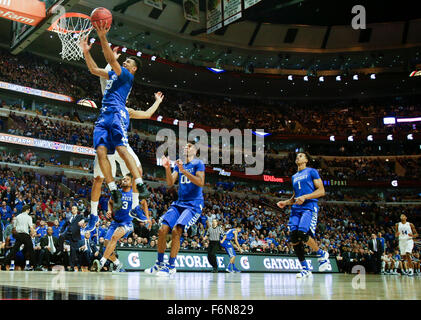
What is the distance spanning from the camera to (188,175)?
6.77 meters

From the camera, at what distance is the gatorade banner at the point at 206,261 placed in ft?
45.8

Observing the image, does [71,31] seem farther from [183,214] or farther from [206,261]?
[206,261]

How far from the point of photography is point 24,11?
1475 centimetres

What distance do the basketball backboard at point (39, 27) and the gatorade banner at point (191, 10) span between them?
15260mm

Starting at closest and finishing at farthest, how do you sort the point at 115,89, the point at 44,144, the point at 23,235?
the point at 115,89 → the point at 23,235 → the point at 44,144

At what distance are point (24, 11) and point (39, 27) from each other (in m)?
0.90

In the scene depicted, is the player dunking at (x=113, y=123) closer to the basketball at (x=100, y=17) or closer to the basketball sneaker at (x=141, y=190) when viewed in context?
the basketball sneaker at (x=141, y=190)

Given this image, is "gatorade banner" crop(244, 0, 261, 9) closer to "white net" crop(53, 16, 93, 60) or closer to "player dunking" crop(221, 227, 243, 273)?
"white net" crop(53, 16, 93, 60)

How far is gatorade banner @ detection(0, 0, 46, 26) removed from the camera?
14.1 m

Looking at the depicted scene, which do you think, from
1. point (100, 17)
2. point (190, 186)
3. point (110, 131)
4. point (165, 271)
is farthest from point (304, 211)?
point (100, 17)

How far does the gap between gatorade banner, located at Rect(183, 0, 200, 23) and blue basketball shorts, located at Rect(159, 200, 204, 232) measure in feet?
86.8

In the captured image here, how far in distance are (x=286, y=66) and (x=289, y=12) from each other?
5.29 metres
